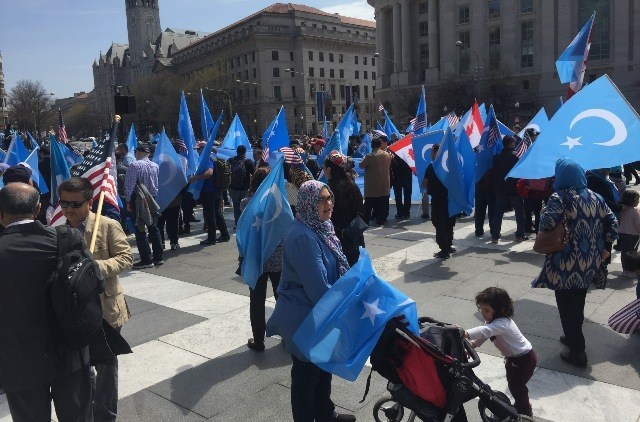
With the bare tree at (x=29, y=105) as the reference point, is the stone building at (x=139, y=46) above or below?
above

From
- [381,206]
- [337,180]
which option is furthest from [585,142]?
[381,206]

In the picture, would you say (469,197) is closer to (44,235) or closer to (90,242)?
(90,242)

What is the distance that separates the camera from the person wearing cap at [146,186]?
8469 mm

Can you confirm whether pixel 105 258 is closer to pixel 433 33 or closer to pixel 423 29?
pixel 433 33

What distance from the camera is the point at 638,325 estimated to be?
16.1 ft

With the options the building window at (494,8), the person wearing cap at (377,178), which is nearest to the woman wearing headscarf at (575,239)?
the person wearing cap at (377,178)

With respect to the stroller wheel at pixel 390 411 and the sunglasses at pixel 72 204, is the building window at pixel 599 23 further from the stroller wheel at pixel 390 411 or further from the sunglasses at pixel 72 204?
the sunglasses at pixel 72 204

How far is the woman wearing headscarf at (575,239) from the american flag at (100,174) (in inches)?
151

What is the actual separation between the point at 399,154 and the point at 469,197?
3.17 meters

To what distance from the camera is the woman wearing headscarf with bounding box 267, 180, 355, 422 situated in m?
3.36

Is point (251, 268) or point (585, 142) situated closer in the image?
point (251, 268)

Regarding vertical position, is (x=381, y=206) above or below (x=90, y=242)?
below

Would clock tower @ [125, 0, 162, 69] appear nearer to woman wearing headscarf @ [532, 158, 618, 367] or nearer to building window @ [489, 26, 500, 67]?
building window @ [489, 26, 500, 67]

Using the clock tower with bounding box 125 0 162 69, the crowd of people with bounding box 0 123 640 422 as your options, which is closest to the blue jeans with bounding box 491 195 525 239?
the crowd of people with bounding box 0 123 640 422
